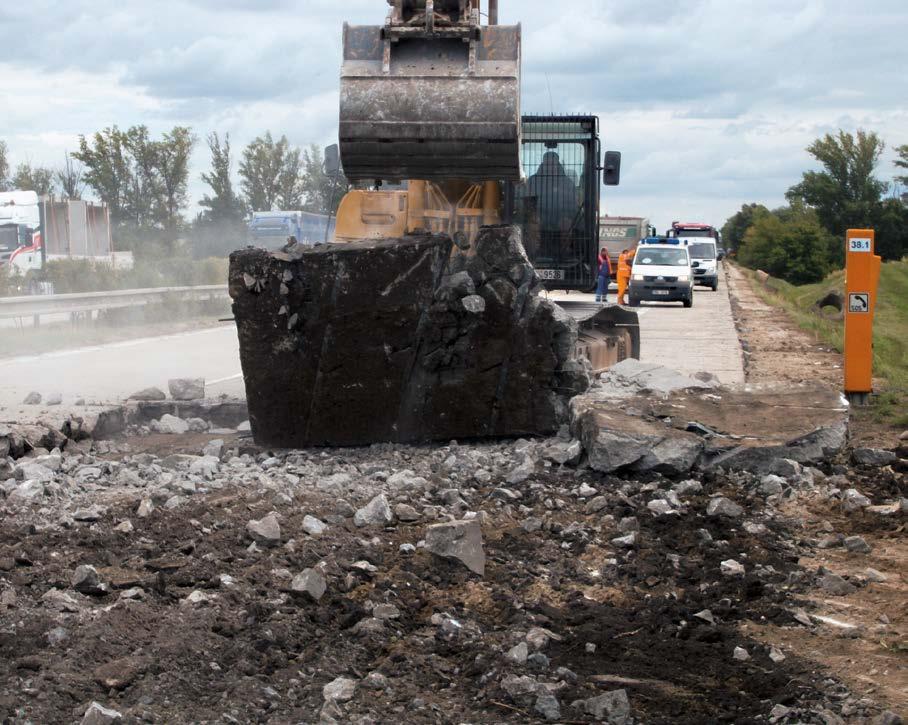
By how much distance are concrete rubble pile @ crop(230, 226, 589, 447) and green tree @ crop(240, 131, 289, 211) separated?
2289 inches

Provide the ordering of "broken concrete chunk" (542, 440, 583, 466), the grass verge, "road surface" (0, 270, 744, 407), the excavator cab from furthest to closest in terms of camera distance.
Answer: the excavator cab → "road surface" (0, 270, 744, 407) → the grass verge → "broken concrete chunk" (542, 440, 583, 466)

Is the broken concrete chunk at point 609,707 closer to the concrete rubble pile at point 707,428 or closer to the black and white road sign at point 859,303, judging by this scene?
the concrete rubble pile at point 707,428

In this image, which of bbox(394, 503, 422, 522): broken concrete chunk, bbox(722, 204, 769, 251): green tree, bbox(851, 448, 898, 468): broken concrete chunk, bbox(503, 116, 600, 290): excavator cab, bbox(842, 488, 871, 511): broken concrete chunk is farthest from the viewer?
bbox(722, 204, 769, 251): green tree

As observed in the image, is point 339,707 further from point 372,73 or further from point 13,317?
point 13,317

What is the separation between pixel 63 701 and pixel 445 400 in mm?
4607

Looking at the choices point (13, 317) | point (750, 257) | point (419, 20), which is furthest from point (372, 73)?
point (750, 257)

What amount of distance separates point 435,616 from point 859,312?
7633mm

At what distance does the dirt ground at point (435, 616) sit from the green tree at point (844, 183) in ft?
254

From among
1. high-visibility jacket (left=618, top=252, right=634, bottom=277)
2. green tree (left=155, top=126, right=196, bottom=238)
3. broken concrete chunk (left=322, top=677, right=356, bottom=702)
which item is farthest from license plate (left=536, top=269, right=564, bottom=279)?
green tree (left=155, top=126, right=196, bottom=238)

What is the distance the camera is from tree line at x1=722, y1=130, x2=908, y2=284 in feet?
222

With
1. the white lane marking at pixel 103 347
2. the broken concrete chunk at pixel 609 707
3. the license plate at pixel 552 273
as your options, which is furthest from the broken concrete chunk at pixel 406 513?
the white lane marking at pixel 103 347

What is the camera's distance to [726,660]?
4.46 metres

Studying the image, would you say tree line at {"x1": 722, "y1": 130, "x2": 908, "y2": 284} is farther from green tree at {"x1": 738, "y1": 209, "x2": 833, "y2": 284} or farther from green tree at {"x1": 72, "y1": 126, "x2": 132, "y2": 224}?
green tree at {"x1": 72, "y1": 126, "x2": 132, "y2": 224}

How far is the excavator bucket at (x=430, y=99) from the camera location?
910 centimetres
